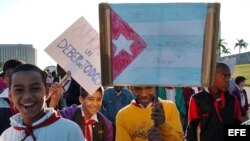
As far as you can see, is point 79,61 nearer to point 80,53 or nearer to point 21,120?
point 80,53

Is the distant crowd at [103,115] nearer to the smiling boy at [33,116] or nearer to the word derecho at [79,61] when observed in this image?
the smiling boy at [33,116]

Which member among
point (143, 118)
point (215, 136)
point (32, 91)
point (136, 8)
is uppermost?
point (136, 8)

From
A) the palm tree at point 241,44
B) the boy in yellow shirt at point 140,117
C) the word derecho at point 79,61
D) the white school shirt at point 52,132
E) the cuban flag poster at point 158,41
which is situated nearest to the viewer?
the white school shirt at point 52,132

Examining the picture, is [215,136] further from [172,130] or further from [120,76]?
[120,76]

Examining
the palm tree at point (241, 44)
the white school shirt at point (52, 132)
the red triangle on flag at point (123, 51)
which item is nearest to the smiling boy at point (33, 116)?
the white school shirt at point (52, 132)

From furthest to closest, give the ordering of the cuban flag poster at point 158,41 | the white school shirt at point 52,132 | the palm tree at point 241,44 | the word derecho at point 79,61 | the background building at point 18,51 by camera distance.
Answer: the palm tree at point 241,44, the background building at point 18,51, the word derecho at point 79,61, the cuban flag poster at point 158,41, the white school shirt at point 52,132

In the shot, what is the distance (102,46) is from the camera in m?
3.28

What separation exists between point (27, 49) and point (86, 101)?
69.5 metres

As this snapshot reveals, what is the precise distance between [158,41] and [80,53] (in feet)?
4.37

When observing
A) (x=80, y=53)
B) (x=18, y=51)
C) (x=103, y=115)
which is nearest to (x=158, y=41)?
(x=80, y=53)

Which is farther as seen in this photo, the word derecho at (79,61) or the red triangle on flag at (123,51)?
the word derecho at (79,61)

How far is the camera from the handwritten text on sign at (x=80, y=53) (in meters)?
4.33

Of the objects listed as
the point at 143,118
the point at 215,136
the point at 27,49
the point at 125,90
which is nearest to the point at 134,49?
the point at 143,118

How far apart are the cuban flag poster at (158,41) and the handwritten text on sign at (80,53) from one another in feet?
3.53
